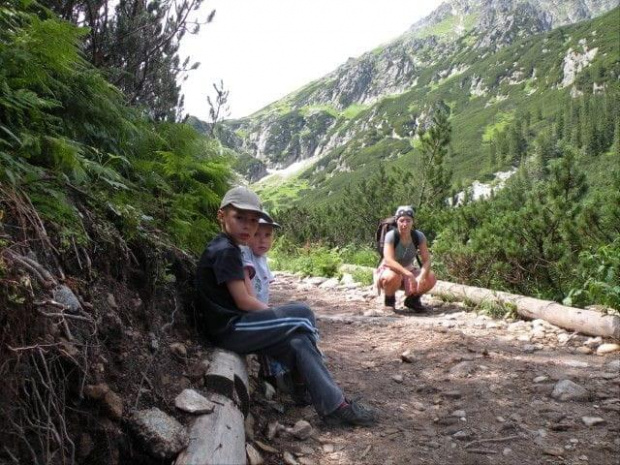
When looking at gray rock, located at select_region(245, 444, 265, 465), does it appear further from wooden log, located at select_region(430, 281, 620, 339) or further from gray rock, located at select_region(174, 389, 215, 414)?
wooden log, located at select_region(430, 281, 620, 339)

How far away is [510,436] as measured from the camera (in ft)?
8.69

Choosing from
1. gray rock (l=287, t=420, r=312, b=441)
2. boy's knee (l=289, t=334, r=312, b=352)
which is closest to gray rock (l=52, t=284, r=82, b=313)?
boy's knee (l=289, t=334, r=312, b=352)

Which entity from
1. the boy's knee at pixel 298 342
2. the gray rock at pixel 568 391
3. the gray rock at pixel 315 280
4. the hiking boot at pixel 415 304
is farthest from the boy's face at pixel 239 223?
the gray rock at pixel 315 280

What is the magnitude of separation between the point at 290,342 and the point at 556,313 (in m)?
3.42

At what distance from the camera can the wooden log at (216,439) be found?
6.18 feet

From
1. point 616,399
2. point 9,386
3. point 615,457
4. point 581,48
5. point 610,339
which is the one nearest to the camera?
point 9,386

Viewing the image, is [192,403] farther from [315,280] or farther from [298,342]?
[315,280]

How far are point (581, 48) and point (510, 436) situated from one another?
138035mm

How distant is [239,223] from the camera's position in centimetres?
322

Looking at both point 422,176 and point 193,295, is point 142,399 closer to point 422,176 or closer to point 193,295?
point 193,295

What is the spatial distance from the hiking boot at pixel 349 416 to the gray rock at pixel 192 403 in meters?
0.87

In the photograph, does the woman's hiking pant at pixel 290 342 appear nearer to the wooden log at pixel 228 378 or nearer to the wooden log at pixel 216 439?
the wooden log at pixel 228 378

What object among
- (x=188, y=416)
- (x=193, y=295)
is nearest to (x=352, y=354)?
(x=193, y=295)

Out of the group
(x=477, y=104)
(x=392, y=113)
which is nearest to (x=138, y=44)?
(x=477, y=104)
